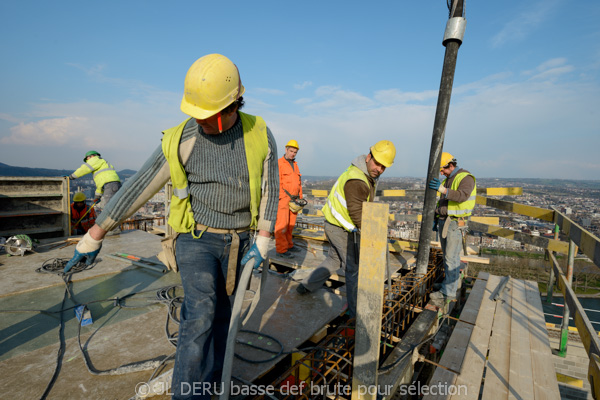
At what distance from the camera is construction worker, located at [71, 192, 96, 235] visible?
7.24 meters

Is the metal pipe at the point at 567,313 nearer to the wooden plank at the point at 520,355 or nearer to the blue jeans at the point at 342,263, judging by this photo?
the wooden plank at the point at 520,355

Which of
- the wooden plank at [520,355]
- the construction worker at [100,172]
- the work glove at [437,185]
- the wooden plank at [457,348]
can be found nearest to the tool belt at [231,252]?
the wooden plank at [457,348]

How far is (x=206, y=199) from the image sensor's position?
6.01 ft

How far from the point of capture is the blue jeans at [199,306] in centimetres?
165

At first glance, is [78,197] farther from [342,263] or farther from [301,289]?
[342,263]

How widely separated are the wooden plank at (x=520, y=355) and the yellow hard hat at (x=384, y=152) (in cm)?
214

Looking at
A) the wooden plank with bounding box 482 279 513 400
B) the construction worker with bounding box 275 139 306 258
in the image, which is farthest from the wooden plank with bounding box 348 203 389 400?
the construction worker with bounding box 275 139 306 258

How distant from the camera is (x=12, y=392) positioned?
6.23 ft

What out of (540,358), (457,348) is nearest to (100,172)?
(457,348)

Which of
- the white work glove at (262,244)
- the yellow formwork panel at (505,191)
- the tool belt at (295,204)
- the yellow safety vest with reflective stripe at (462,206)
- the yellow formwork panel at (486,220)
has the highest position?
the yellow formwork panel at (505,191)

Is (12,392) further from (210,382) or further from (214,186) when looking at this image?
(214,186)

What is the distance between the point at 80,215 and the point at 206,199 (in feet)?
24.5

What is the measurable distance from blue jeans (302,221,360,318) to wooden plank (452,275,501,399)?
1057 mm

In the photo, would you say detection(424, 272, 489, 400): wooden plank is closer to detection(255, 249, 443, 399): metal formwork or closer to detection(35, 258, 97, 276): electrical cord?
detection(255, 249, 443, 399): metal formwork
